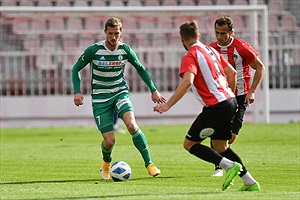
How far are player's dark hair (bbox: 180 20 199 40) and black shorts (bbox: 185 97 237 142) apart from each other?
0.73m

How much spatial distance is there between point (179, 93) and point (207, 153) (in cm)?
73

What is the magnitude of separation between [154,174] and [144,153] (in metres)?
0.37

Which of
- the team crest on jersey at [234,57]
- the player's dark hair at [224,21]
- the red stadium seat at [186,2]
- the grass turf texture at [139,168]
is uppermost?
the red stadium seat at [186,2]

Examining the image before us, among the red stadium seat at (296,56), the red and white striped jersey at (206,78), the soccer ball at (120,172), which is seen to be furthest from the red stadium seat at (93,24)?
the red and white striped jersey at (206,78)

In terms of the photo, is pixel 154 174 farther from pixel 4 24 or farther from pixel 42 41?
pixel 4 24

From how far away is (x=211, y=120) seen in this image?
8.26m

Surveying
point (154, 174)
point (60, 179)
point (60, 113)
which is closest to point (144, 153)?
point (154, 174)

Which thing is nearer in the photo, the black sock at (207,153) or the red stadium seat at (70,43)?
the black sock at (207,153)

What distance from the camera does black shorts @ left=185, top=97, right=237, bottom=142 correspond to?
826 centimetres

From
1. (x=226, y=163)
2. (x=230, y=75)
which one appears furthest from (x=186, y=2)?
(x=226, y=163)

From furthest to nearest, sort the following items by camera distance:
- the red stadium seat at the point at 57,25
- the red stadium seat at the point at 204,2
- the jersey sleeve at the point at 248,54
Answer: the red stadium seat at the point at 204,2 < the red stadium seat at the point at 57,25 < the jersey sleeve at the point at 248,54

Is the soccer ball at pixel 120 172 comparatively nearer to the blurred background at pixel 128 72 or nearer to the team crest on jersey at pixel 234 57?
the team crest on jersey at pixel 234 57

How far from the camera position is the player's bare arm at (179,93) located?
310 inches

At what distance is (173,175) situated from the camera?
10.4 m
